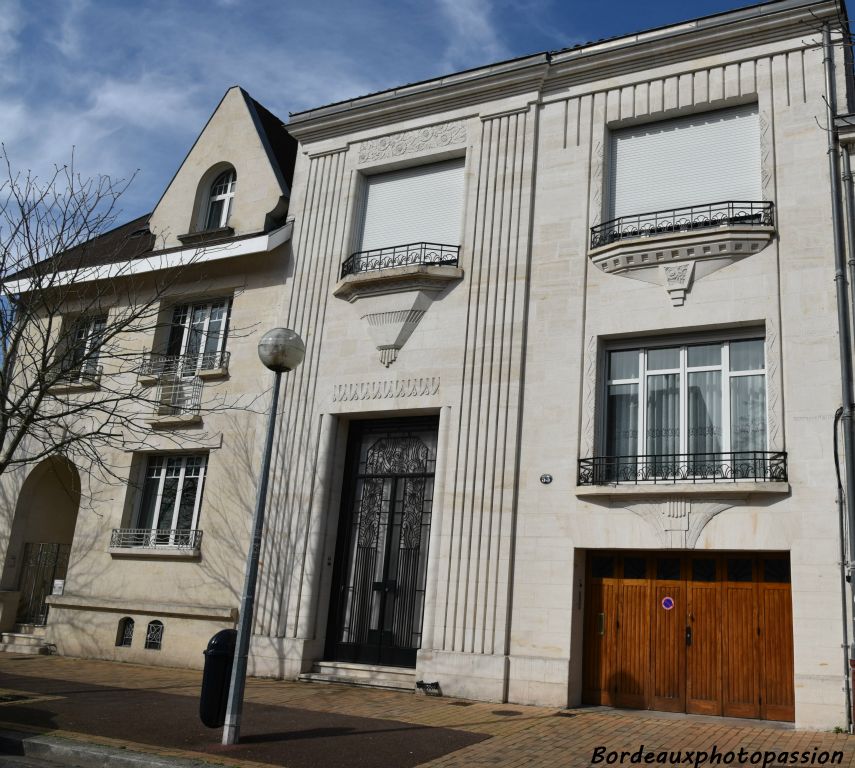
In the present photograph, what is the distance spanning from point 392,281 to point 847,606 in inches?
343

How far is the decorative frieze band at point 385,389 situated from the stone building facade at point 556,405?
0.14ft

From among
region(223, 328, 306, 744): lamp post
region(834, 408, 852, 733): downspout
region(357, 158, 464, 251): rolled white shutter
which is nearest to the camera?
region(223, 328, 306, 744): lamp post

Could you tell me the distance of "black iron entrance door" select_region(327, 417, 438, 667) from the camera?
14.1 meters

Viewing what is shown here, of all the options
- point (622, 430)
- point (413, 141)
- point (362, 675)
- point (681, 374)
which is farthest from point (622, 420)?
point (413, 141)

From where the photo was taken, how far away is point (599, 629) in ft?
41.7

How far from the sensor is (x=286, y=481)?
15461mm

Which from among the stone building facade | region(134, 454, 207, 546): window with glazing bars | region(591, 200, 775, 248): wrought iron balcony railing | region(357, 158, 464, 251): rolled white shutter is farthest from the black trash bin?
region(357, 158, 464, 251): rolled white shutter

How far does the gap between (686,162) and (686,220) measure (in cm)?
→ 108

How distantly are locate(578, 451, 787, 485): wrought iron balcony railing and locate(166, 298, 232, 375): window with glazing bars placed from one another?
8197mm

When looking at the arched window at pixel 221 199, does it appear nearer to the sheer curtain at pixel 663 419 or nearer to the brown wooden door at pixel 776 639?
the sheer curtain at pixel 663 419

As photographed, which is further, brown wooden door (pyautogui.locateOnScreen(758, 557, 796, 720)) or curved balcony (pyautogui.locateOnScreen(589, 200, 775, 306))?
curved balcony (pyautogui.locateOnScreen(589, 200, 775, 306))

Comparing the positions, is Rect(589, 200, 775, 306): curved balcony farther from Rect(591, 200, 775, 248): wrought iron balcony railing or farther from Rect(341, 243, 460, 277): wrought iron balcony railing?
Rect(341, 243, 460, 277): wrought iron balcony railing

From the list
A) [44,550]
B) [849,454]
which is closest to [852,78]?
[849,454]

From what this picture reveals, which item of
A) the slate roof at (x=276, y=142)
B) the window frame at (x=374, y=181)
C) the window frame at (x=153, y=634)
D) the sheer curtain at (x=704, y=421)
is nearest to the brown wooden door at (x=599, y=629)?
the sheer curtain at (x=704, y=421)
